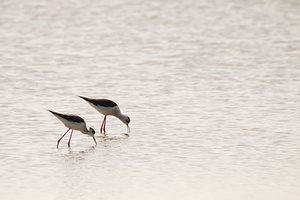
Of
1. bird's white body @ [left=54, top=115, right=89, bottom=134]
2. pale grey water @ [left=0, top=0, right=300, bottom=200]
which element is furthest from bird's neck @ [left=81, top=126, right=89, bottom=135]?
pale grey water @ [left=0, top=0, right=300, bottom=200]

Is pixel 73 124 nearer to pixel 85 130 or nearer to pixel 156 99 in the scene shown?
pixel 85 130

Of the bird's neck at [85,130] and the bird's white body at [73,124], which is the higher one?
the bird's white body at [73,124]

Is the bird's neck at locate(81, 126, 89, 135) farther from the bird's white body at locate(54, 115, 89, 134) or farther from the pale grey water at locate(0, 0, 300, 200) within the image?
the pale grey water at locate(0, 0, 300, 200)

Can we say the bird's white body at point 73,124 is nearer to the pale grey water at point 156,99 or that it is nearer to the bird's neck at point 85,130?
the bird's neck at point 85,130

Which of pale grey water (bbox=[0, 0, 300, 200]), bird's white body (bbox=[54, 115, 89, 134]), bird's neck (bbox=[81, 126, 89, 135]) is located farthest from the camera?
bird's neck (bbox=[81, 126, 89, 135])

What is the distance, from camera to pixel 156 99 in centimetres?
1434

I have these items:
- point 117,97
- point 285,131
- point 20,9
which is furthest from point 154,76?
point 20,9

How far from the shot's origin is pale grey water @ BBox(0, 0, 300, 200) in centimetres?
934

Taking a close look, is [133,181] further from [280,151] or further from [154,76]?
[154,76]

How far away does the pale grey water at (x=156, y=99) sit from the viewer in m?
9.34

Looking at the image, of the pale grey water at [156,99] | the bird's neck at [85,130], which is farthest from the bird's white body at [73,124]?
the pale grey water at [156,99]

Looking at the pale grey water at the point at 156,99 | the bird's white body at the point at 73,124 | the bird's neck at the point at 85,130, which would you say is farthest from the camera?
the bird's neck at the point at 85,130

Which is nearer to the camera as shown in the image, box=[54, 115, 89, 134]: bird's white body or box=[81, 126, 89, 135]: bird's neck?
box=[54, 115, 89, 134]: bird's white body

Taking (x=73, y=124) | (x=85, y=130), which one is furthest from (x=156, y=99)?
(x=73, y=124)
